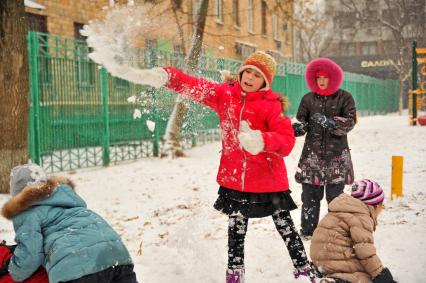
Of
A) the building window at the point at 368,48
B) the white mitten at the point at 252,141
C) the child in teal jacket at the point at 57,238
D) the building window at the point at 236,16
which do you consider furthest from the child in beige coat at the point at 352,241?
the building window at the point at 368,48

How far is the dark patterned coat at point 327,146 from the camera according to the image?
4691 millimetres

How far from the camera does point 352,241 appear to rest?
328 cm

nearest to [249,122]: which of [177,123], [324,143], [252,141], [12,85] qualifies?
[252,141]

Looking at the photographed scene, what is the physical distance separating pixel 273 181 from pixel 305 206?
57.7 inches

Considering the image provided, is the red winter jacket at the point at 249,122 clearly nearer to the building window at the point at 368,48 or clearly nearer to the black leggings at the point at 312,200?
the black leggings at the point at 312,200

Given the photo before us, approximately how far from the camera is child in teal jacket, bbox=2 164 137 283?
2709 millimetres

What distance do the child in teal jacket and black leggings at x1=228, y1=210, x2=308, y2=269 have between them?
91cm

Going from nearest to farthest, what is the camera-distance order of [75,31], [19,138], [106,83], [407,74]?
[19,138] < [106,83] < [75,31] < [407,74]

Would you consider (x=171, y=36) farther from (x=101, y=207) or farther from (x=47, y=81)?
(x=101, y=207)

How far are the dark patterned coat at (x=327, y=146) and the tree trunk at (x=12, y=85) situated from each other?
15.2ft

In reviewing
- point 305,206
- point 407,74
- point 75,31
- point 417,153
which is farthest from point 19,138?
point 407,74

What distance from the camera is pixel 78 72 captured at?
10141 mm

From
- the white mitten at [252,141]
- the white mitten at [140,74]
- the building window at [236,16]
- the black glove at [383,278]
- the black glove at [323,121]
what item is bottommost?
the black glove at [383,278]

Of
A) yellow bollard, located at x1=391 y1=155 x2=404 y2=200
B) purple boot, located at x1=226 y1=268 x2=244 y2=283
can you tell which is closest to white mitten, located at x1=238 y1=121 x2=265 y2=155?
purple boot, located at x1=226 y1=268 x2=244 y2=283
